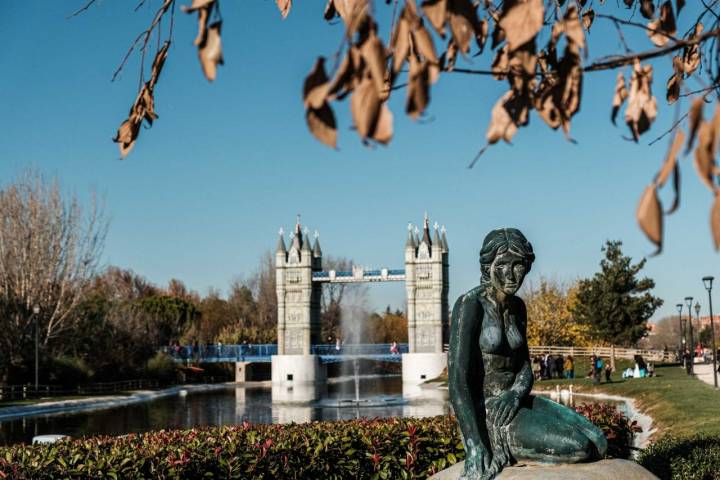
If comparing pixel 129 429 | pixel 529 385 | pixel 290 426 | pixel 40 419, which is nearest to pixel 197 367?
pixel 40 419

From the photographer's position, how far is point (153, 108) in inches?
136

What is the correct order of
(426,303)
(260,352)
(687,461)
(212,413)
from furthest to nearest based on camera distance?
(260,352) → (426,303) → (212,413) → (687,461)

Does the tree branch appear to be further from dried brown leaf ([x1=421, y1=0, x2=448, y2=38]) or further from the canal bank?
the canal bank

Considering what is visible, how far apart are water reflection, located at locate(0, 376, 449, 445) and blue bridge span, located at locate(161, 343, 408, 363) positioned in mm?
14150

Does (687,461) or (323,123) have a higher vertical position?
(323,123)

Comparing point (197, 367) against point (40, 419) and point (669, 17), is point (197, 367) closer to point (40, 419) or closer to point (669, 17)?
point (40, 419)

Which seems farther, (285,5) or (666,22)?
(285,5)

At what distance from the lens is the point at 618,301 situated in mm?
39031

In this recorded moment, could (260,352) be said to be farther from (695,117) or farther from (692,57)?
(695,117)

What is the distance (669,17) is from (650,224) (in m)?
1.77

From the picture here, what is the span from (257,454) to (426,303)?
145ft

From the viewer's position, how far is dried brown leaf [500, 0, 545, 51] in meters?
2.11

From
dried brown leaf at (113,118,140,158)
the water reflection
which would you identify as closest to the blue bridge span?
the water reflection

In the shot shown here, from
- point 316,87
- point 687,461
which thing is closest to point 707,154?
point 316,87
